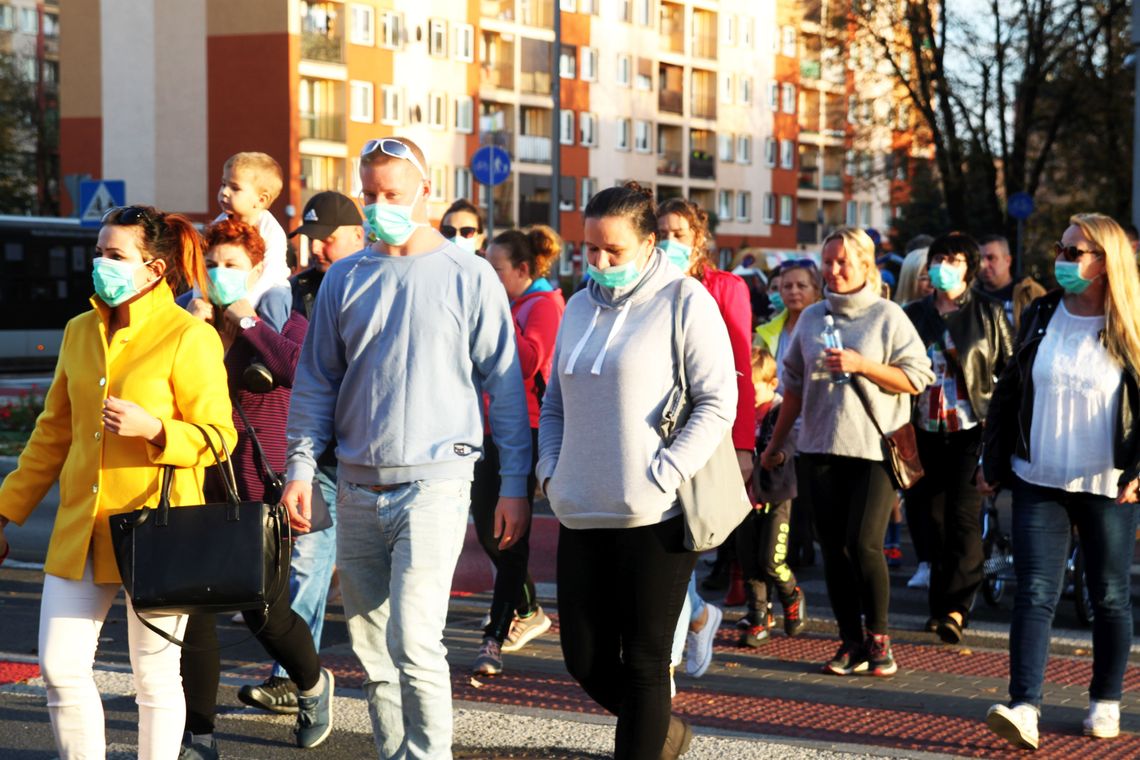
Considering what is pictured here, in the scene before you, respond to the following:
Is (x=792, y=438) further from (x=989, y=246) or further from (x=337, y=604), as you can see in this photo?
(x=989, y=246)

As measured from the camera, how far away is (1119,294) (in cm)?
634

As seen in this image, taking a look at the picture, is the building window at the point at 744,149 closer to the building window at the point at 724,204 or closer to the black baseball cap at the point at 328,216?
the building window at the point at 724,204

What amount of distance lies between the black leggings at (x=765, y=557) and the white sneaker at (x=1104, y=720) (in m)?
2.15

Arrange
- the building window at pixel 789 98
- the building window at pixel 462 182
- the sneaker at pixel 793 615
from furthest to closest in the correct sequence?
the building window at pixel 789 98, the building window at pixel 462 182, the sneaker at pixel 793 615

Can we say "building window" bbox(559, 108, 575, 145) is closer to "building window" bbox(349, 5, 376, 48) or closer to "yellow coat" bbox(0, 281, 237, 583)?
"building window" bbox(349, 5, 376, 48)

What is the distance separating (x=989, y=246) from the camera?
11742mm

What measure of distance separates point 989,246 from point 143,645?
8.06 metres

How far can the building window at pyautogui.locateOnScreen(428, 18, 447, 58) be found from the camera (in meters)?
65.4

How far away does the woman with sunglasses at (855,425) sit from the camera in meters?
7.50

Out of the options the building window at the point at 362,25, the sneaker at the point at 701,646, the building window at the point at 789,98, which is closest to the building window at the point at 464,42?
the building window at the point at 362,25

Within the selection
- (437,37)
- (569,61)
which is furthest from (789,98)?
(437,37)

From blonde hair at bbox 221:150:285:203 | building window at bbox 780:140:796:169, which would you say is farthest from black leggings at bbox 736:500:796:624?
building window at bbox 780:140:796:169

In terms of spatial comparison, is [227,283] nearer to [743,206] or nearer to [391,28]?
[391,28]

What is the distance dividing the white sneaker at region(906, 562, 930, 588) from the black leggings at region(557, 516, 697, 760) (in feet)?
17.2
